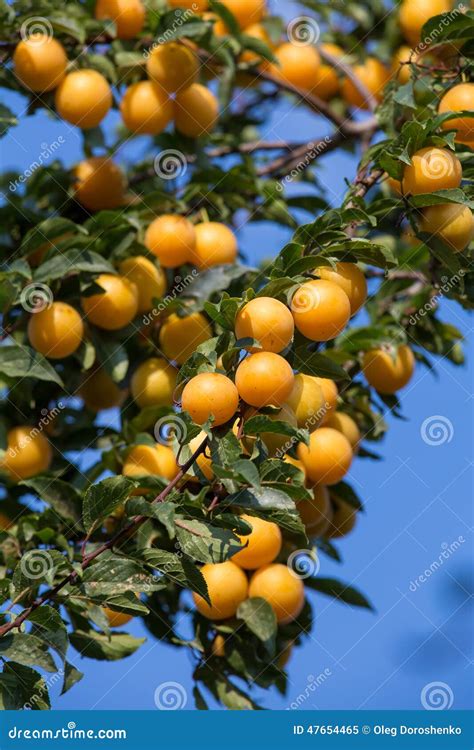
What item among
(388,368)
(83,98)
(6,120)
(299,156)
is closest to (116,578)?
(388,368)

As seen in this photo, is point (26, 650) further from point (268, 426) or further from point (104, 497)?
point (268, 426)

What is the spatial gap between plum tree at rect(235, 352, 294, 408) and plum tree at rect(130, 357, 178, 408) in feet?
2.35

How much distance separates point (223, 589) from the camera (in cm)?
185

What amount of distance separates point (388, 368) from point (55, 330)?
0.72 meters

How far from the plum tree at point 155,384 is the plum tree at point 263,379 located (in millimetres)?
717

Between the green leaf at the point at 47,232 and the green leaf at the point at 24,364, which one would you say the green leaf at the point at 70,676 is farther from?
the green leaf at the point at 47,232

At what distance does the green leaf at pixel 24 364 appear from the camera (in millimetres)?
1990

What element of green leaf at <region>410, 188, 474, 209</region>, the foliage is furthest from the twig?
green leaf at <region>410, 188, 474, 209</region>

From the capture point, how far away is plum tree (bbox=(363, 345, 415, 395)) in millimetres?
Answer: 2189

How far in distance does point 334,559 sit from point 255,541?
37 centimetres

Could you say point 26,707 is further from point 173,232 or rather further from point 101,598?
point 173,232

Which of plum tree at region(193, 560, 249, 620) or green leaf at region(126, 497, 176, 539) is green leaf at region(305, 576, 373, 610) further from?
green leaf at region(126, 497, 176, 539)

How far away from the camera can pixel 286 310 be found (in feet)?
4.93
